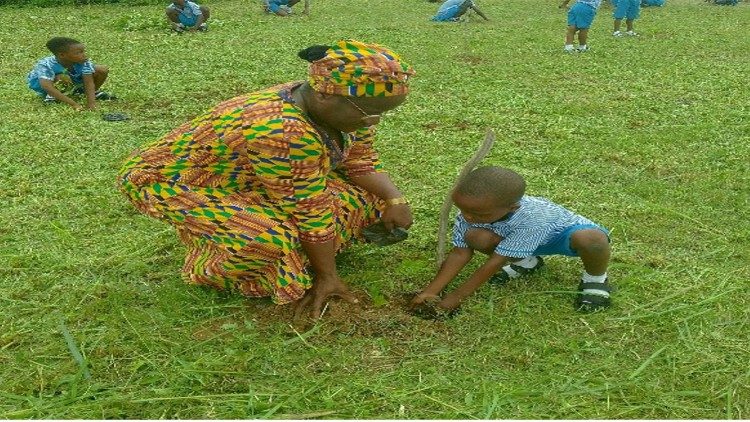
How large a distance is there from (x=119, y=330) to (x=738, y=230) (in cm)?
295

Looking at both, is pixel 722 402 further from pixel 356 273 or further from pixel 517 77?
pixel 517 77

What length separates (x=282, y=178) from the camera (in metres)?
2.75

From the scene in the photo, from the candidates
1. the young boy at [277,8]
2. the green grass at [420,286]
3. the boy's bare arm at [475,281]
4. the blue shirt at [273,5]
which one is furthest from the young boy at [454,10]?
the boy's bare arm at [475,281]

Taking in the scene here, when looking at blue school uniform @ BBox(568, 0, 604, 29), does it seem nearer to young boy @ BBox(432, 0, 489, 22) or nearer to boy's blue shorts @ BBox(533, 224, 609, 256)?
young boy @ BBox(432, 0, 489, 22)

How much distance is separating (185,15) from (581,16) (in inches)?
202

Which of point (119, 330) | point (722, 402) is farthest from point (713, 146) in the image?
point (119, 330)

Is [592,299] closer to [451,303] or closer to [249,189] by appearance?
[451,303]

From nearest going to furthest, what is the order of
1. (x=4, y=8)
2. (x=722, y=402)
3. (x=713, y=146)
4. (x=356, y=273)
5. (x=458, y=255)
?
1. (x=722, y=402)
2. (x=458, y=255)
3. (x=356, y=273)
4. (x=713, y=146)
5. (x=4, y=8)

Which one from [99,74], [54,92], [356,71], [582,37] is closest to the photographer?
[356,71]

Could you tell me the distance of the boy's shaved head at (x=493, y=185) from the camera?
9.62ft

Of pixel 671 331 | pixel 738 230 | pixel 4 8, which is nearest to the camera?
pixel 671 331

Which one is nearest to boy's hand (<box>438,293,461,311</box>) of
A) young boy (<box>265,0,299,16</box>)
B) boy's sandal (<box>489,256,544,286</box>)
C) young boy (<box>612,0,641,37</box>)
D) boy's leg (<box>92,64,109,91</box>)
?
boy's sandal (<box>489,256,544,286</box>)

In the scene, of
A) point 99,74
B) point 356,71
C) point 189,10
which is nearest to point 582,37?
point 189,10

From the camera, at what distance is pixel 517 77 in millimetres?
7402
